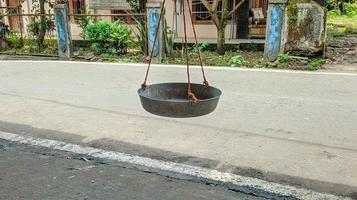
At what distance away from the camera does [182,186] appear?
3.94m

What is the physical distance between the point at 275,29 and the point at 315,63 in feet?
4.31

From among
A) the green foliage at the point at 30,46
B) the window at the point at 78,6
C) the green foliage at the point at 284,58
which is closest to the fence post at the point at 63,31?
the green foliage at the point at 30,46

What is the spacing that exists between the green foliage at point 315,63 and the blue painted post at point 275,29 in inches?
32.7

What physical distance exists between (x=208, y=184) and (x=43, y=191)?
1634mm

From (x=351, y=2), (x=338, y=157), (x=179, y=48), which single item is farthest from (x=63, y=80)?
(x=351, y=2)

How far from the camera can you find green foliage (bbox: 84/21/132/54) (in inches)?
465

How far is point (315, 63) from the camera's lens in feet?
Answer: 31.8

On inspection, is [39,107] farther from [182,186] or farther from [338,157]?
[338,157]

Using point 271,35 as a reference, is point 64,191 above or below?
below

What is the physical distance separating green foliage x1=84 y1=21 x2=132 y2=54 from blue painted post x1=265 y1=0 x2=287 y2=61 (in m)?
4.30

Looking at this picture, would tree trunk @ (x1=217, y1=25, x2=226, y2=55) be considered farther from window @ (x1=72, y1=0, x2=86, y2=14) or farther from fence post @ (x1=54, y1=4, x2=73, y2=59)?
window @ (x1=72, y1=0, x2=86, y2=14)

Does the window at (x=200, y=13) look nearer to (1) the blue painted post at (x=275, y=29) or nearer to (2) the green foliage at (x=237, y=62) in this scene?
(2) the green foliage at (x=237, y=62)

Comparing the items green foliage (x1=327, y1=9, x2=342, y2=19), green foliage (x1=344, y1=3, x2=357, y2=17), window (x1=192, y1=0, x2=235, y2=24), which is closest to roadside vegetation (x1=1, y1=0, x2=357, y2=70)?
window (x1=192, y1=0, x2=235, y2=24)

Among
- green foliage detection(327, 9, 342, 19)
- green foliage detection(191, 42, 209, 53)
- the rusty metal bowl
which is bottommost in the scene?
green foliage detection(191, 42, 209, 53)
